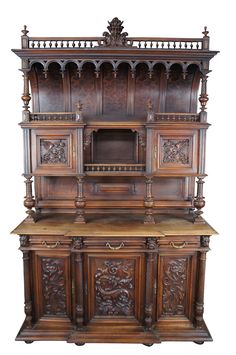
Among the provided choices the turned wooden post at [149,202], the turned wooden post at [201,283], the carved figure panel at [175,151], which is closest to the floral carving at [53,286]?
the turned wooden post at [149,202]

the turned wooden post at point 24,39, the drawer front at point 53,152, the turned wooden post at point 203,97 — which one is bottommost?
the drawer front at point 53,152

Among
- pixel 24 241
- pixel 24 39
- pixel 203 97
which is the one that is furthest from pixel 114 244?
pixel 24 39

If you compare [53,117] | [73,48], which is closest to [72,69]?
[73,48]

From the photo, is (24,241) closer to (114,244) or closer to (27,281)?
(27,281)

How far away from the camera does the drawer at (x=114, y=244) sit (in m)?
3.16

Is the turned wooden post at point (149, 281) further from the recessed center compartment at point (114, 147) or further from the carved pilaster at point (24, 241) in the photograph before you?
the carved pilaster at point (24, 241)

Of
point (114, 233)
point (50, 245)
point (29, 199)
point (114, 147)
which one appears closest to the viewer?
point (114, 233)

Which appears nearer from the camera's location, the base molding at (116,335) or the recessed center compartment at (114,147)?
the base molding at (116,335)

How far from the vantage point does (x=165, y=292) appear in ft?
10.8

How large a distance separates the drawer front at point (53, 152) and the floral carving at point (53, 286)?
0.91m

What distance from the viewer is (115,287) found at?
3.26 metres

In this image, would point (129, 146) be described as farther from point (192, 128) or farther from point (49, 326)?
point (49, 326)

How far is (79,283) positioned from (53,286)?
29 centimetres

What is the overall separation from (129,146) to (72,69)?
104 cm
